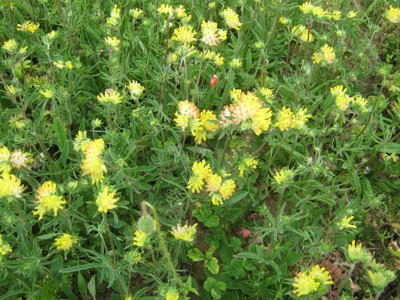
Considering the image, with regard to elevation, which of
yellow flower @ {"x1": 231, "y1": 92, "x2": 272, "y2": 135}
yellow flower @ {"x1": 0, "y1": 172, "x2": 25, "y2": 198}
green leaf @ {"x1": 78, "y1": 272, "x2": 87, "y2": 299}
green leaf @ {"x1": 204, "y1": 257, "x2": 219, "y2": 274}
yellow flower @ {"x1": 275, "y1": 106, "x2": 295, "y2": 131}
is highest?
yellow flower @ {"x1": 231, "y1": 92, "x2": 272, "y2": 135}

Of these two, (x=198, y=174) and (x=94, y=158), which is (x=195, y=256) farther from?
(x=94, y=158)

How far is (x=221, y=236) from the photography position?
2.62 m

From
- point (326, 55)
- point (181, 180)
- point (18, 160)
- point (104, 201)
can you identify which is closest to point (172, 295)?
point (104, 201)

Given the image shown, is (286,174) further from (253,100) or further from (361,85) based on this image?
(361,85)

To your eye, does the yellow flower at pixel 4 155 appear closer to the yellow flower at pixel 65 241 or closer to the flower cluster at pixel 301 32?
the yellow flower at pixel 65 241

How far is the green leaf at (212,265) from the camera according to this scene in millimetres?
2422

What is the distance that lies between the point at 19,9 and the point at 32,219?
8.37 ft

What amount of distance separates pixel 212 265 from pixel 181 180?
2.09ft

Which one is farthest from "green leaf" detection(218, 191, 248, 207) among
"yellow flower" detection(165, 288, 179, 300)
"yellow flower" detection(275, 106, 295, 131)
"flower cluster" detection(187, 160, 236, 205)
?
"yellow flower" detection(165, 288, 179, 300)

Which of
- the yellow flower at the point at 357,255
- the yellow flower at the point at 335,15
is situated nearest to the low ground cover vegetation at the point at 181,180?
the yellow flower at the point at 357,255

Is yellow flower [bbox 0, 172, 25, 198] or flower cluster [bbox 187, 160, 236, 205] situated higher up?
yellow flower [bbox 0, 172, 25, 198]

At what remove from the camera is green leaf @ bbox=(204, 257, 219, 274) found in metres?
2.42

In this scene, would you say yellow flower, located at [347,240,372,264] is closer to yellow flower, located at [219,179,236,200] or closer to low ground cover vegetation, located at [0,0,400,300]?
low ground cover vegetation, located at [0,0,400,300]

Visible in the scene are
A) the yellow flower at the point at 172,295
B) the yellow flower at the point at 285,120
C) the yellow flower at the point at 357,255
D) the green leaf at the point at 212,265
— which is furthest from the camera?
the green leaf at the point at 212,265
